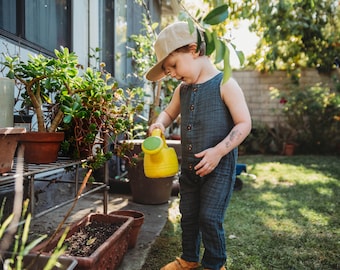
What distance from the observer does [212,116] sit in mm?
1677

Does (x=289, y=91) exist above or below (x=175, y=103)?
above

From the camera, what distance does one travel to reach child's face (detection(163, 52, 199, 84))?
165 centimetres

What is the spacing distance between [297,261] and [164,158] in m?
1.00

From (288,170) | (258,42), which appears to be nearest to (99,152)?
(288,170)

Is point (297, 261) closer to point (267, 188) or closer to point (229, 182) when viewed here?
point (229, 182)

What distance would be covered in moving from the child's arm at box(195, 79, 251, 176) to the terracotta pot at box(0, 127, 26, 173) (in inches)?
31.2

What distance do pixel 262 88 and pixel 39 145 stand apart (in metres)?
7.26

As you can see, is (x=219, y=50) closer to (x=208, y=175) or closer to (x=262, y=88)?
(x=208, y=175)

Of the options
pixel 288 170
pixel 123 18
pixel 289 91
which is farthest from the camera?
pixel 289 91

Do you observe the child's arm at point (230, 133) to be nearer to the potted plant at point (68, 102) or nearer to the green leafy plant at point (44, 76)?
the potted plant at point (68, 102)

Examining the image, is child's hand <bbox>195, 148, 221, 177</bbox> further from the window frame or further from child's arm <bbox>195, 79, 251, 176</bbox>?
the window frame

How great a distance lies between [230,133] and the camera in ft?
5.24

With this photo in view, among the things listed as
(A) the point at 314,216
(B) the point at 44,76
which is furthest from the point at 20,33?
(A) the point at 314,216

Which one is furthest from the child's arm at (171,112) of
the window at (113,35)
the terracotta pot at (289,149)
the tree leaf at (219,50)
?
the terracotta pot at (289,149)
